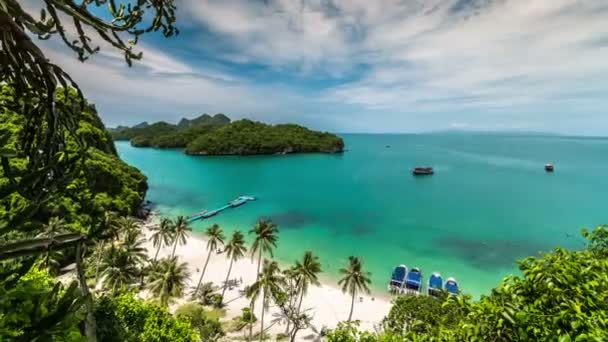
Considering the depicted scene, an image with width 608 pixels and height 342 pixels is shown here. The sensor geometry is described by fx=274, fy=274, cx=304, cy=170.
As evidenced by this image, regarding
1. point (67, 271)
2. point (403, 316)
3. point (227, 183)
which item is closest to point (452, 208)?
point (403, 316)

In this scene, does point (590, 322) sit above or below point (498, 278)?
above

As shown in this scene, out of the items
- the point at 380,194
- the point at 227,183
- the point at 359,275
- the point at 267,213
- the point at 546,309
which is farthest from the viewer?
the point at 227,183

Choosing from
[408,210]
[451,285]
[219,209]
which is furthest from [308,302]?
[408,210]

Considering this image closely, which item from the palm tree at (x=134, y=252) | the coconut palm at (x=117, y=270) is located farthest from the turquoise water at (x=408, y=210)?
the coconut palm at (x=117, y=270)

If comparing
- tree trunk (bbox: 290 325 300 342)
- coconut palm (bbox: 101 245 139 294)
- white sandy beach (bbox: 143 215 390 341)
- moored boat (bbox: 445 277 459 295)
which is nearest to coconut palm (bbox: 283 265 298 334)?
white sandy beach (bbox: 143 215 390 341)

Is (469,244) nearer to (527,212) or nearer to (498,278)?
(498,278)

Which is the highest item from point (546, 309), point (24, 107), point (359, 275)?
point (24, 107)

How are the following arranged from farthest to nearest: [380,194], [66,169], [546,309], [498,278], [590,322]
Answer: [380,194]
[498,278]
[546,309]
[590,322]
[66,169]
